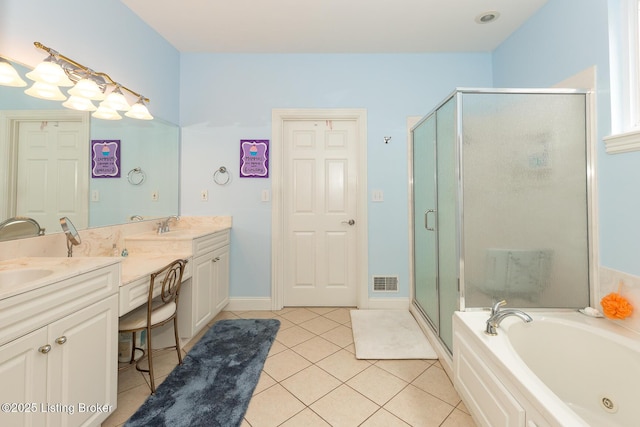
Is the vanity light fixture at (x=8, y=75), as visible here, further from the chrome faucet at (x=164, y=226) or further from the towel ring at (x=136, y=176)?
the chrome faucet at (x=164, y=226)

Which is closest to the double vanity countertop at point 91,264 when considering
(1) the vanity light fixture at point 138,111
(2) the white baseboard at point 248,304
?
(2) the white baseboard at point 248,304

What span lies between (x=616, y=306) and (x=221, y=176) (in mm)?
3100

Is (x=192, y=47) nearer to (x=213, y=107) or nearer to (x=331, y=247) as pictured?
(x=213, y=107)

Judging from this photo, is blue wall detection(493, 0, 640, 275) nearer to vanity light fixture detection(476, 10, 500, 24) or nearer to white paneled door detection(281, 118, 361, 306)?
vanity light fixture detection(476, 10, 500, 24)

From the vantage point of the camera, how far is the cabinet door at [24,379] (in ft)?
2.99

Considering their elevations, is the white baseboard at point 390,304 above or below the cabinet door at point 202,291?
below

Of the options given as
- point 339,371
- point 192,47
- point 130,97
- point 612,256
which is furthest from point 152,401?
point 192,47

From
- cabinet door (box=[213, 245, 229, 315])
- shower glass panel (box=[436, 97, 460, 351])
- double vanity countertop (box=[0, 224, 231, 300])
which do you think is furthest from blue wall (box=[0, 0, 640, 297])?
shower glass panel (box=[436, 97, 460, 351])

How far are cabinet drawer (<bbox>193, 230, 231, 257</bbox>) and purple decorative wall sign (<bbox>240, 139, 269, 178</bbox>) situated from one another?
673 mm

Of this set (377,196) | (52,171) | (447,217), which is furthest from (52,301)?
(377,196)

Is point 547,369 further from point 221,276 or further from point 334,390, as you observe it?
point 221,276

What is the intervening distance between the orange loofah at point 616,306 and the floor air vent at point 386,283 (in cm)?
156

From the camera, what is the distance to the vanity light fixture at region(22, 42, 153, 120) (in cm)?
146

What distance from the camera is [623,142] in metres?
1.41
